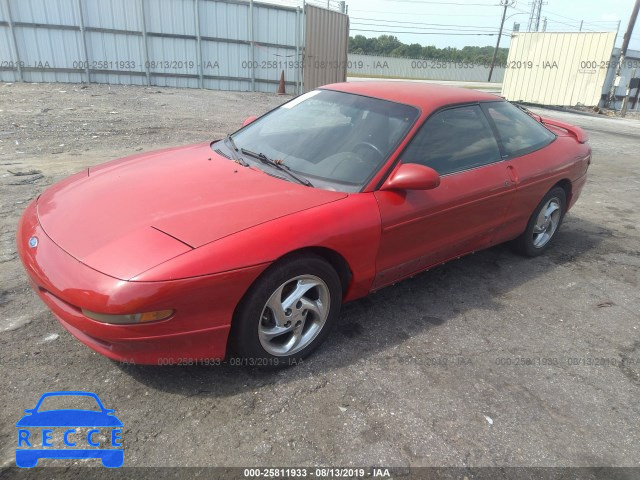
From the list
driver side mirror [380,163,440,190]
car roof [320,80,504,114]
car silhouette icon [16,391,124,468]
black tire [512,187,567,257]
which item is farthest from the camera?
black tire [512,187,567,257]

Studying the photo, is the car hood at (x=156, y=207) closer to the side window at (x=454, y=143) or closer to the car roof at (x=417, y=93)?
the side window at (x=454, y=143)

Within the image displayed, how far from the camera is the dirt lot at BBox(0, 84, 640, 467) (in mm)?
2260

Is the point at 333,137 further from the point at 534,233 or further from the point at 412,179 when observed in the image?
the point at 534,233

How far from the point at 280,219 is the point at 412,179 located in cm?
89

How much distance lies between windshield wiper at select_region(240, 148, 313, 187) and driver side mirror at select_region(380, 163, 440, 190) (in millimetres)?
496

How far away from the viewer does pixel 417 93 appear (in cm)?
364

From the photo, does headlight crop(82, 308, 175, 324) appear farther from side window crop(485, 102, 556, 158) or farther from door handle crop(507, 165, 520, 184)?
side window crop(485, 102, 556, 158)

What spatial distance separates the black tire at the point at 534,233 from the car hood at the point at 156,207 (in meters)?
2.34

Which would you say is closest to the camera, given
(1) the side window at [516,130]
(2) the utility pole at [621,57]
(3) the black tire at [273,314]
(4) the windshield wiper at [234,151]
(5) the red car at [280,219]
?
(5) the red car at [280,219]

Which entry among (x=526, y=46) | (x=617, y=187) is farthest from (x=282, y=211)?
(x=526, y=46)

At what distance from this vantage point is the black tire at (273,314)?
2.46 meters

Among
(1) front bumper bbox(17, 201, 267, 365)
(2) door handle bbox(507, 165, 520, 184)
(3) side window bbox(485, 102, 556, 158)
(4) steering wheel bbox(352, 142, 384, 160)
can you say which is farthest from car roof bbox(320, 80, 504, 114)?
(1) front bumper bbox(17, 201, 267, 365)

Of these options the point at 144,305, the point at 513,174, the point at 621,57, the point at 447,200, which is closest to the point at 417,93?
the point at 447,200

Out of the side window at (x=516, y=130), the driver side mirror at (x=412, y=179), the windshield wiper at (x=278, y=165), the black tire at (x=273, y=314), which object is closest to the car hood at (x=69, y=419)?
the black tire at (x=273, y=314)
